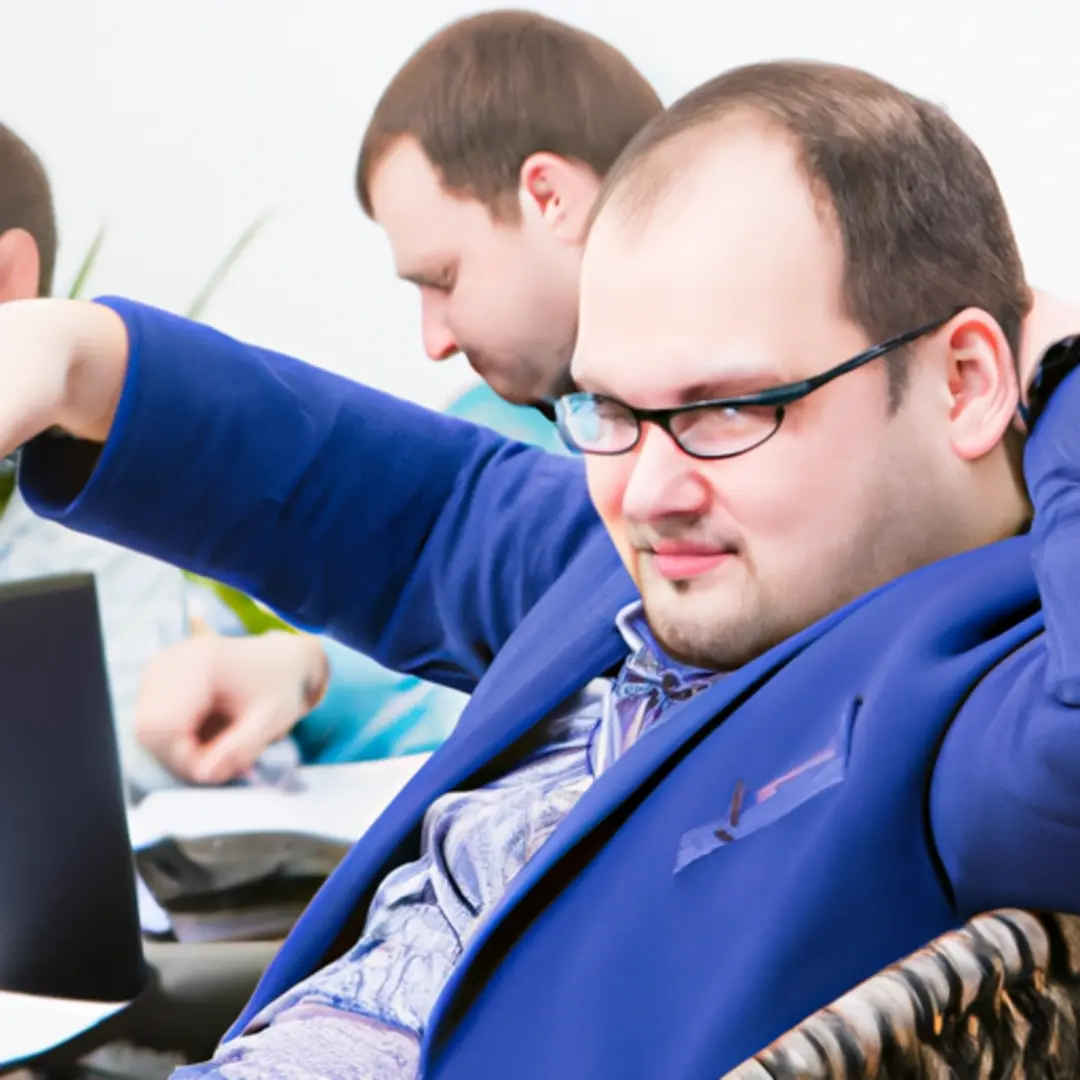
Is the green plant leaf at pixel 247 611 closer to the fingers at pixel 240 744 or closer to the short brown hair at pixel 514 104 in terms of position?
the fingers at pixel 240 744

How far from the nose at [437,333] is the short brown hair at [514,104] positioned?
0.14 meters

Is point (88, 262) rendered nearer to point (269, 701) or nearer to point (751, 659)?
point (269, 701)

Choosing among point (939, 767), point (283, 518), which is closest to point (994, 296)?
point (939, 767)

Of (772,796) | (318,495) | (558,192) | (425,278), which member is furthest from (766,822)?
(425,278)

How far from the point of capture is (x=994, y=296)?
0.82 meters

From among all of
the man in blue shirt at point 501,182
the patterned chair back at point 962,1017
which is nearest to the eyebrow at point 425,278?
the man in blue shirt at point 501,182

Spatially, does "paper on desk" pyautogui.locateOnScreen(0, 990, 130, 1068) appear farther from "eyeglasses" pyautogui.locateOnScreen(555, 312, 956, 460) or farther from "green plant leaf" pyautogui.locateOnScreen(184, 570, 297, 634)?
"eyeglasses" pyautogui.locateOnScreen(555, 312, 956, 460)

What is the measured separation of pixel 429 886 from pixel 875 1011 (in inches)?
18.6

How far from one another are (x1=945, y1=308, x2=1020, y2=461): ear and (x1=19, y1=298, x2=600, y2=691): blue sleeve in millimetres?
422

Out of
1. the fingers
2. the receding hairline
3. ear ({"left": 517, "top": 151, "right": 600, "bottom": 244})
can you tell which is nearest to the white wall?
ear ({"left": 517, "top": 151, "right": 600, "bottom": 244})

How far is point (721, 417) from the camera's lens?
0.81m

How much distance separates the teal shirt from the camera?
1.82 metres

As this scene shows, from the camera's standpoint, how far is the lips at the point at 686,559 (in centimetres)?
82

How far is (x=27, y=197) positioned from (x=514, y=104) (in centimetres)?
70
